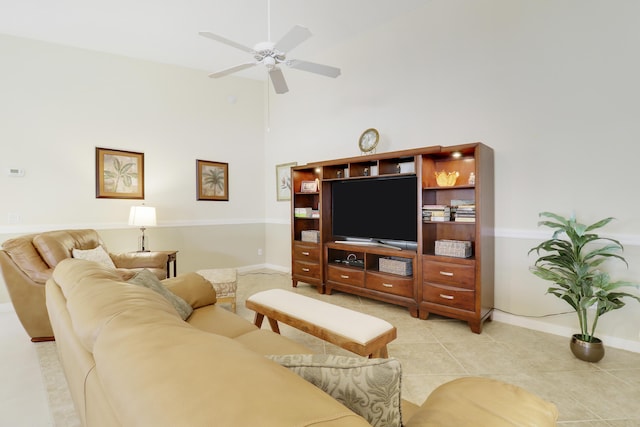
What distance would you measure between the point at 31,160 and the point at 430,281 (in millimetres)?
4894

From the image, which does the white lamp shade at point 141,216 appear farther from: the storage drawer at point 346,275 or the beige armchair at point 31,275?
the storage drawer at point 346,275

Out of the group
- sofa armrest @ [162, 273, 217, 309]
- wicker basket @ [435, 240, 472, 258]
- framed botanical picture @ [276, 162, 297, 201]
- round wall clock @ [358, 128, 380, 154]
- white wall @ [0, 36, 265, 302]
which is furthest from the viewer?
framed botanical picture @ [276, 162, 297, 201]

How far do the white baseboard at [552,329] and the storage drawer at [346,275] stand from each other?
57.9 inches

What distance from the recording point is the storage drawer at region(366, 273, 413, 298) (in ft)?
11.0

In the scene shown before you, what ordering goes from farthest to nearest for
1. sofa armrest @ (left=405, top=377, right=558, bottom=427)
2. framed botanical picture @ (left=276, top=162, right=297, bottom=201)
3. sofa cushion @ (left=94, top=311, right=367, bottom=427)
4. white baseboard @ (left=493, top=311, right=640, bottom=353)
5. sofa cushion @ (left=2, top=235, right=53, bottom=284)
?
framed botanical picture @ (left=276, top=162, right=297, bottom=201) < sofa cushion @ (left=2, top=235, right=53, bottom=284) < white baseboard @ (left=493, top=311, right=640, bottom=353) < sofa armrest @ (left=405, top=377, right=558, bottom=427) < sofa cushion @ (left=94, top=311, right=367, bottom=427)

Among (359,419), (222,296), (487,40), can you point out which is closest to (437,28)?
(487,40)

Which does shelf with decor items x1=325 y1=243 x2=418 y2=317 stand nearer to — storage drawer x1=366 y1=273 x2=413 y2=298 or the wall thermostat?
storage drawer x1=366 y1=273 x2=413 y2=298

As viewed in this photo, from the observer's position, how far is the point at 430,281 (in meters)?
3.15

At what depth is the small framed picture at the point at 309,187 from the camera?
4477 millimetres

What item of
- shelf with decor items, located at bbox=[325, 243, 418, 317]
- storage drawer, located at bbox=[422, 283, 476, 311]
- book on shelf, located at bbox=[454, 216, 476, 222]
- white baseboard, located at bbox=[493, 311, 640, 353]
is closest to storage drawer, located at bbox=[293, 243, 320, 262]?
shelf with decor items, located at bbox=[325, 243, 418, 317]

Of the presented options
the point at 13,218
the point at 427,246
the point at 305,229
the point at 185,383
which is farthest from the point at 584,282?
the point at 13,218

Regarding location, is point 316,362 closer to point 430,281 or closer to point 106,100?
point 430,281

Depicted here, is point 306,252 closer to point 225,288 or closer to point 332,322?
point 225,288

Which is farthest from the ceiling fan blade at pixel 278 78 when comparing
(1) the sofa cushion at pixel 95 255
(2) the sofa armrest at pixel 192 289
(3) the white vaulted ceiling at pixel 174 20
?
(1) the sofa cushion at pixel 95 255
